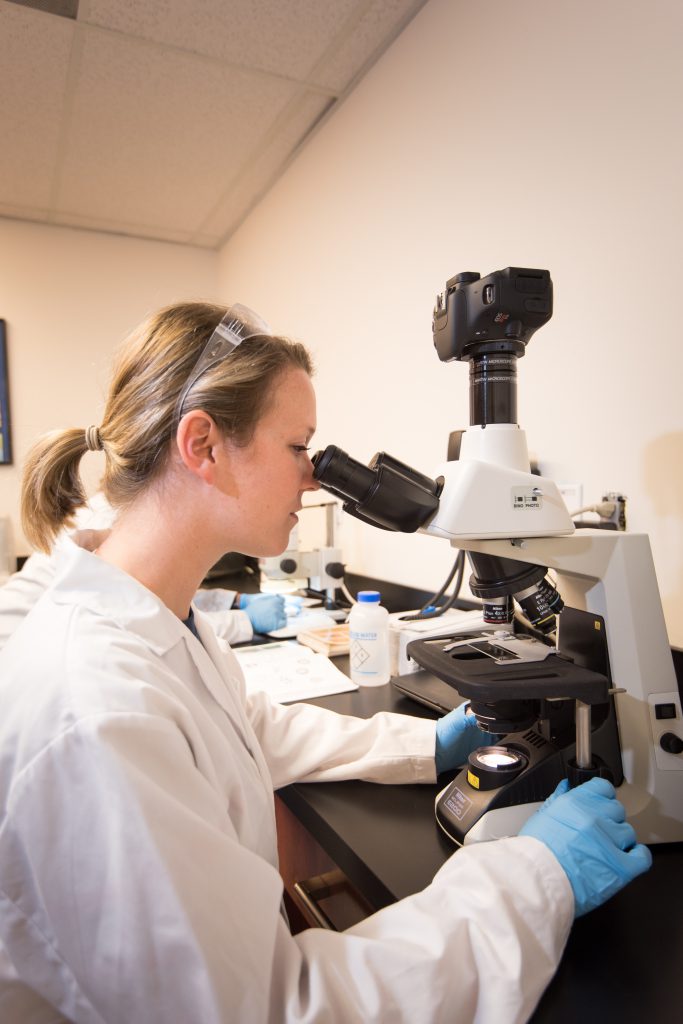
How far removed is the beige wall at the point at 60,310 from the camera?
2.85 m

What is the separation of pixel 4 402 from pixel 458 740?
9.03 feet

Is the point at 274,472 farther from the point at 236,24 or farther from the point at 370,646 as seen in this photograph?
the point at 236,24

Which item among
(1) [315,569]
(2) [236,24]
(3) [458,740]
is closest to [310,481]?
(3) [458,740]

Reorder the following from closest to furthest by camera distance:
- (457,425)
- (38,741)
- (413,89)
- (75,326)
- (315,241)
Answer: (38,741) → (457,425) → (413,89) → (315,241) → (75,326)

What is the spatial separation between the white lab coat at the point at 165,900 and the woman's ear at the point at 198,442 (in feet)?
0.77

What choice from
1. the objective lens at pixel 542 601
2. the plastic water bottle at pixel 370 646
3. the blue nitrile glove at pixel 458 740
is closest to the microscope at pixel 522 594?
the objective lens at pixel 542 601

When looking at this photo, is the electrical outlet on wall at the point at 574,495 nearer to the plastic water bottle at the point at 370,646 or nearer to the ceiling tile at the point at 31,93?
the plastic water bottle at the point at 370,646

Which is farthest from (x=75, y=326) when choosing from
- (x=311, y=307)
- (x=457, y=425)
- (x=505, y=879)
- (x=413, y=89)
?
(x=505, y=879)

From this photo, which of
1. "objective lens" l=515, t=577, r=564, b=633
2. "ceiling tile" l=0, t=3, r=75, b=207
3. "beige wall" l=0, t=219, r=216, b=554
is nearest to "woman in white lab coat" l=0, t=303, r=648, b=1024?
"objective lens" l=515, t=577, r=564, b=633

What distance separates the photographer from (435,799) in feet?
2.64

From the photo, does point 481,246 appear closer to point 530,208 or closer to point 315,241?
point 530,208

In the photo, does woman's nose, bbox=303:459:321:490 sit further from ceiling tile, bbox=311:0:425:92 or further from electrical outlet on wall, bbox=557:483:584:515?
ceiling tile, bbox=311:0:425:92

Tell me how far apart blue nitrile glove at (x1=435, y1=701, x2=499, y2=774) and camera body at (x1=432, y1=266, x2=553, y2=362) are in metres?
0.52

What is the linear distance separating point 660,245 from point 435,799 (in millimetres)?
919
